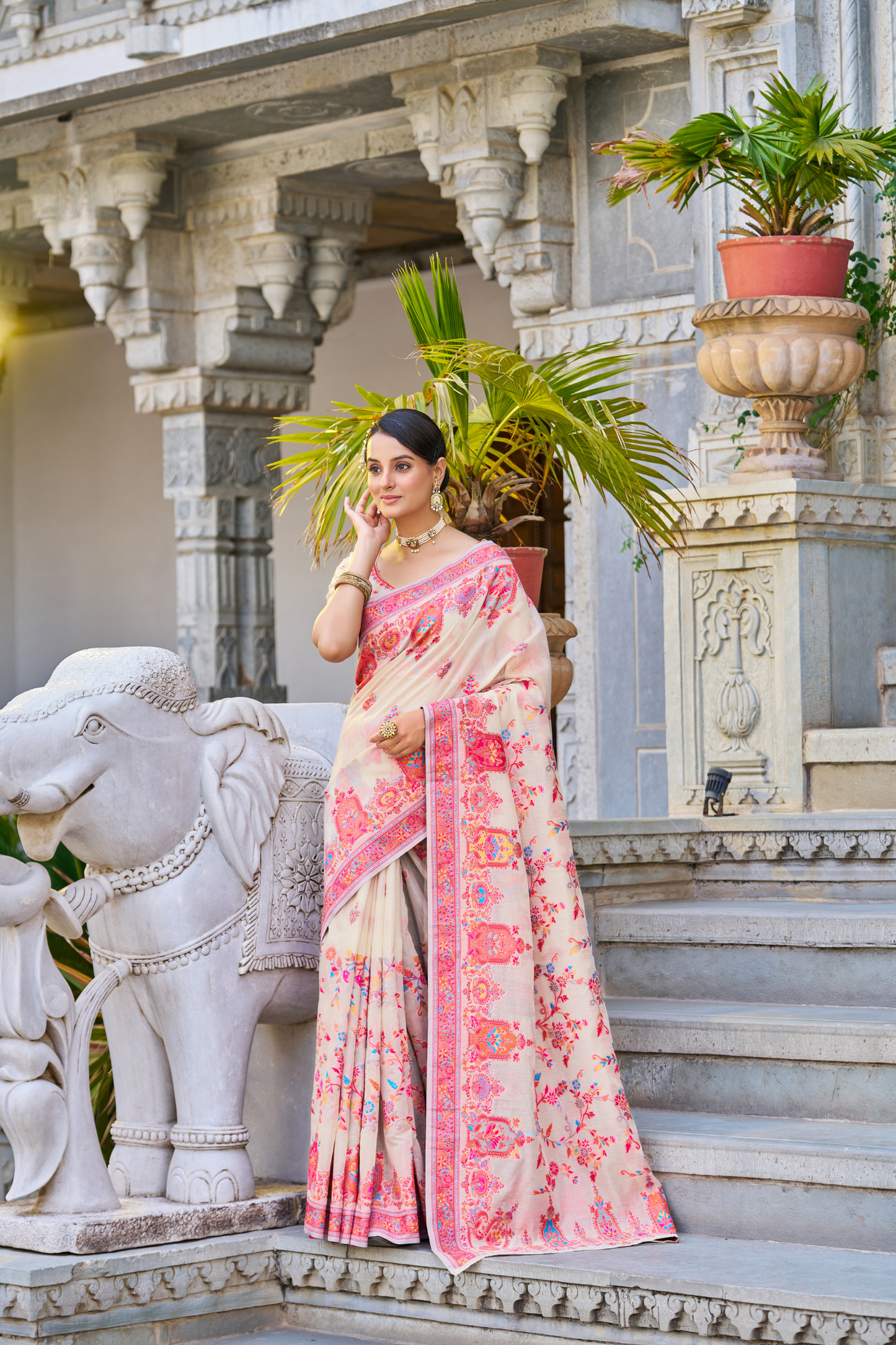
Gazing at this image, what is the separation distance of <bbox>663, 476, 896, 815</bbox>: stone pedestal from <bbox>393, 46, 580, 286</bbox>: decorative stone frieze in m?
2.34

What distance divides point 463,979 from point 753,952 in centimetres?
100

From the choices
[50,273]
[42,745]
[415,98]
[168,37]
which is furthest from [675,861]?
[50,273]

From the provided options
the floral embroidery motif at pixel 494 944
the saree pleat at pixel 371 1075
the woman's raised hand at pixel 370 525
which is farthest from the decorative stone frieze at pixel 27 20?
the floral embroidery motif at pixel 494 944

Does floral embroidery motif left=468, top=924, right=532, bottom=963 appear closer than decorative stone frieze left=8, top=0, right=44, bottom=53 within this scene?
Yes

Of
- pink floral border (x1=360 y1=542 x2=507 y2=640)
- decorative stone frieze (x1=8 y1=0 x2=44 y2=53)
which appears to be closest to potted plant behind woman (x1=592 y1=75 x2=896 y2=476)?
pink floral border (x1=360 y1=542 x2=507 y2=640)

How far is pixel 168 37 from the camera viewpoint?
775cm

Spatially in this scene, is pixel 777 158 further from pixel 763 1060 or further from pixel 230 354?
pixel 230 354

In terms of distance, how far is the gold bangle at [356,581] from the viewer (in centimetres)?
343

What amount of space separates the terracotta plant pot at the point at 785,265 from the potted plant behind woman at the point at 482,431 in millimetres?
1049

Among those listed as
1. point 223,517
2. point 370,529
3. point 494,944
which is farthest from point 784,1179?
point 223,517

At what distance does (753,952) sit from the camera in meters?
4.08

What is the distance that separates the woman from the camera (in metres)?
3.26

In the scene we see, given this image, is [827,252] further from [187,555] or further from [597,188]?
[187,555]

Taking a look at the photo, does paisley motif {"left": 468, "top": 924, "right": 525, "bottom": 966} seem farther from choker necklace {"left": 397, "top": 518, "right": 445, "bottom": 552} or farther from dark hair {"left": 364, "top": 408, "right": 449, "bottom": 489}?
dark hair {"left": 364, "top": 408, "right": 449, "bottom": 489}
